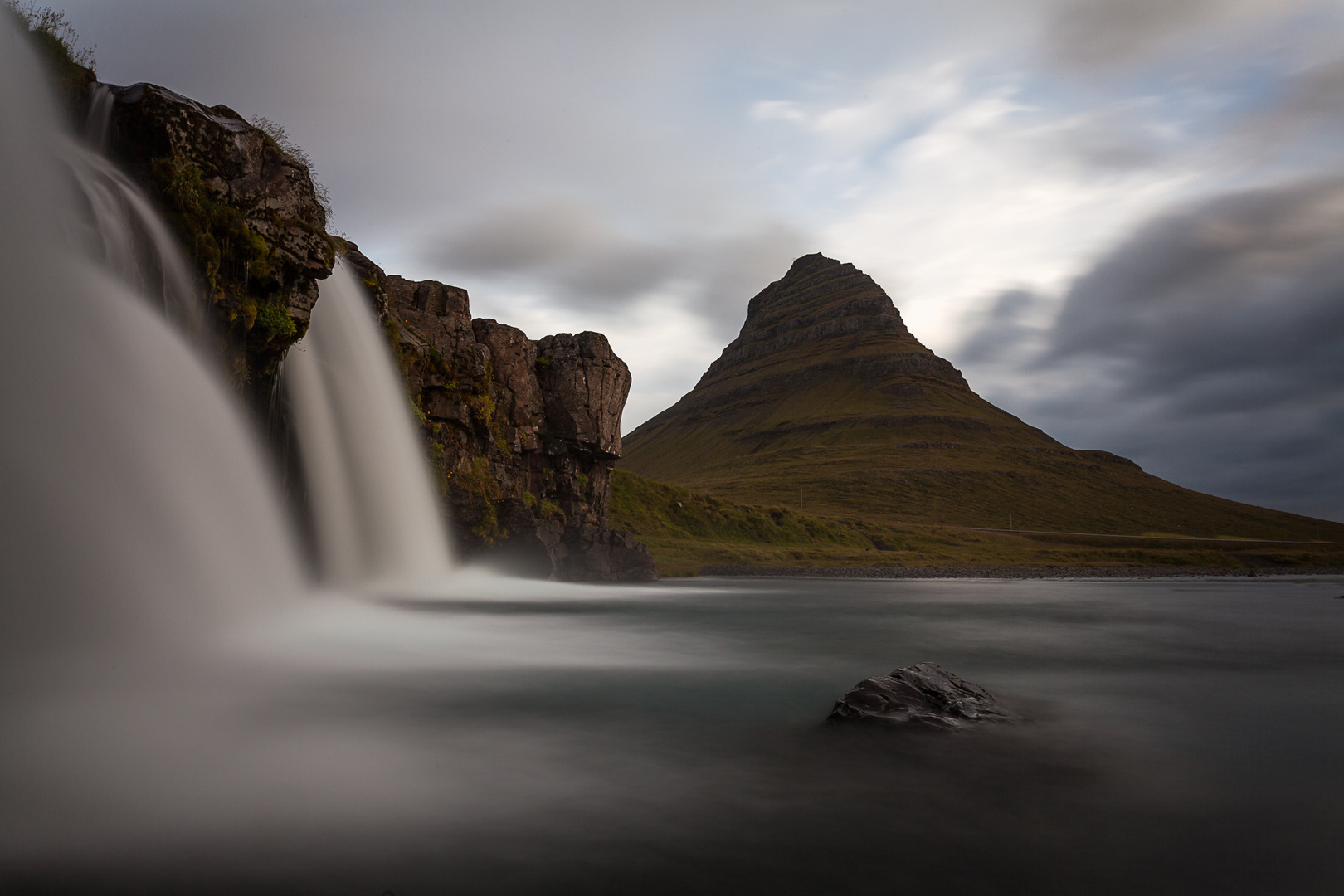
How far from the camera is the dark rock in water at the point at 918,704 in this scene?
11469 mm

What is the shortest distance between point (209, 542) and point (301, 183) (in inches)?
486

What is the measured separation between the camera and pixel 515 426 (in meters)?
52.0

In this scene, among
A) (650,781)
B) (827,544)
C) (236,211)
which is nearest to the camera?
(650,781)

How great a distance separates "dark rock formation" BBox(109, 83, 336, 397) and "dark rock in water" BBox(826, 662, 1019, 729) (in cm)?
1868

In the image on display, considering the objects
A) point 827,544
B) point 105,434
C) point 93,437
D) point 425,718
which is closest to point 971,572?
point 827,544

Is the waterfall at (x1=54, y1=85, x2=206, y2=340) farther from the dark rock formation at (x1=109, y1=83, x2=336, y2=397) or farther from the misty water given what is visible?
the dark rock formation at (x1=109, y1=83, x2=336, y2=397)

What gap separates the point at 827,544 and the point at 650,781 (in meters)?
99.3

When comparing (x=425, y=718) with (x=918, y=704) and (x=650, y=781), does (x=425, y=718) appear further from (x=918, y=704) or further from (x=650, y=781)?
(x=918, y=704)

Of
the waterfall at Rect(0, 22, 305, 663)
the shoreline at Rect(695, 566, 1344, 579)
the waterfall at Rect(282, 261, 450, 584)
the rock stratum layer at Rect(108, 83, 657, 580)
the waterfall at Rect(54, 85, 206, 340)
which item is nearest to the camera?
the waterfall at Rect(0, 22, 305, 663)

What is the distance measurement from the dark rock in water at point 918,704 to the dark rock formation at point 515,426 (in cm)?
3168

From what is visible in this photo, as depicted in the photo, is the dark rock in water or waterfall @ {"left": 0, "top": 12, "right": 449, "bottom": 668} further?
waterfall @ {"left": 0, "top": 12, "right": 449, "bottom": 668}

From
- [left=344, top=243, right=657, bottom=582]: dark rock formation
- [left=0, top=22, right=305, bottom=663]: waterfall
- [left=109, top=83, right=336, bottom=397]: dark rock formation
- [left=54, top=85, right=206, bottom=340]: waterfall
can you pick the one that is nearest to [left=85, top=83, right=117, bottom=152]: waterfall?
[left=54, top=85, right=206, bottom=340]: waterfall

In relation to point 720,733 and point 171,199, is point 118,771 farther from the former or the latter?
point 171,199

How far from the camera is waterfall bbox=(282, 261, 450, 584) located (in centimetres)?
2878
